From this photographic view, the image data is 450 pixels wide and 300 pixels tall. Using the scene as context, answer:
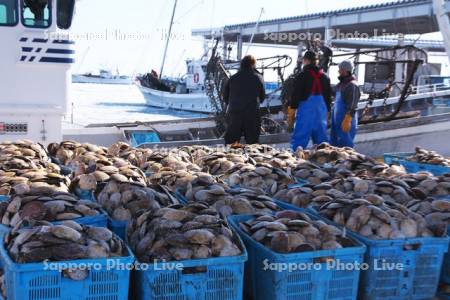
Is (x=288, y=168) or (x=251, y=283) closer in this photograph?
(x=251, y=283)

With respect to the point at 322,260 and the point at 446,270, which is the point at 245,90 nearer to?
the point at 446,270

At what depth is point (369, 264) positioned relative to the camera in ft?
11.0

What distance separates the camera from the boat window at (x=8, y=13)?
7395mm

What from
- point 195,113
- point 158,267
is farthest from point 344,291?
point 195,113

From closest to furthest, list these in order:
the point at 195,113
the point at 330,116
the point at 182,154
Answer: the point at 182,154
the point at 330,116
the point at 195,113

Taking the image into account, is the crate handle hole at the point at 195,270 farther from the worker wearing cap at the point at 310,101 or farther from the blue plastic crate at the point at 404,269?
the worker wearing cap at the point at 310,101

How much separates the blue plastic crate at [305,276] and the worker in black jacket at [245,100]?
4.93 meters

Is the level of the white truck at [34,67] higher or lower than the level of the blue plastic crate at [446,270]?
higher

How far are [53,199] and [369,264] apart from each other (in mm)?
1972

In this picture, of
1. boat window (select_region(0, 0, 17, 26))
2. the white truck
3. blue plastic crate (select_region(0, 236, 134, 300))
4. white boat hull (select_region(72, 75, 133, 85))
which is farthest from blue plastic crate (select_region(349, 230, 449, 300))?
white boat hull (select_region(72, 75, 133, 85))

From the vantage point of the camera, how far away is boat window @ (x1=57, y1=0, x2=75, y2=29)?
7.71 meters

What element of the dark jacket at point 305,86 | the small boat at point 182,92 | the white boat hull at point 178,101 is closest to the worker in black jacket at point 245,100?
the dark jacket at point 305,86

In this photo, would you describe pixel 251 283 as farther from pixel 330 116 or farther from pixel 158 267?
pixel 330 116

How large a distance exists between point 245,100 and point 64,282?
5.68 meters
